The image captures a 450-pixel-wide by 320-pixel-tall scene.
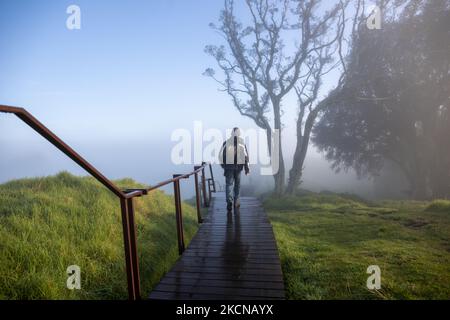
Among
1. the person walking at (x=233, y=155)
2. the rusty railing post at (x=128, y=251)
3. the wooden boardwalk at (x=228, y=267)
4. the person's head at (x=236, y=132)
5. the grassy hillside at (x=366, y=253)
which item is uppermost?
the person's head at (x=236, y=132)

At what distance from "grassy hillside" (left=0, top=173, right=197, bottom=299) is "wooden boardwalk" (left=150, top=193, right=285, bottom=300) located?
32.2 inches

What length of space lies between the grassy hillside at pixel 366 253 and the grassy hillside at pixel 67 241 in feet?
8.47

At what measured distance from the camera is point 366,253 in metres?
5.47

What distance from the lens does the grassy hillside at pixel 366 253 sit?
394 cm

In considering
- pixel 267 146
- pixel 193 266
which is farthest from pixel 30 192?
pixel 267 146

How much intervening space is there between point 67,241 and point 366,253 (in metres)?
5.71

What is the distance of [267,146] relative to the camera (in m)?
18.3

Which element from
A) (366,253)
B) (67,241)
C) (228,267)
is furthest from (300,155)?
(67,241)

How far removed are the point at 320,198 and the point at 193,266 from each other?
1145 centimetres

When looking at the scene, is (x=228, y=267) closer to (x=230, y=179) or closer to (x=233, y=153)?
(x=230, y=179)

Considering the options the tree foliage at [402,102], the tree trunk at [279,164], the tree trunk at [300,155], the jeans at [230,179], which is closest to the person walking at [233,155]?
the jeans at [230,179]

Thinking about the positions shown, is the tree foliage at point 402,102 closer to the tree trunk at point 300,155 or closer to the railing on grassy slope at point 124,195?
the tree trunk at point 300,155

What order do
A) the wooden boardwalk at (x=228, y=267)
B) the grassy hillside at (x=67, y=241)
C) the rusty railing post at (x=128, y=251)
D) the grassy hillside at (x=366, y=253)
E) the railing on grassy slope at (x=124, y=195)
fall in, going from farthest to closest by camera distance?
the grassy hillside at (x=366, y=253)
the grassy hillside at (x=67, y=241)
the wooden boardwalk at (x=228, y=267)
the rusty railing post at (x=128, y=251)
the railing on grassy slope at (x=124, y=195)
